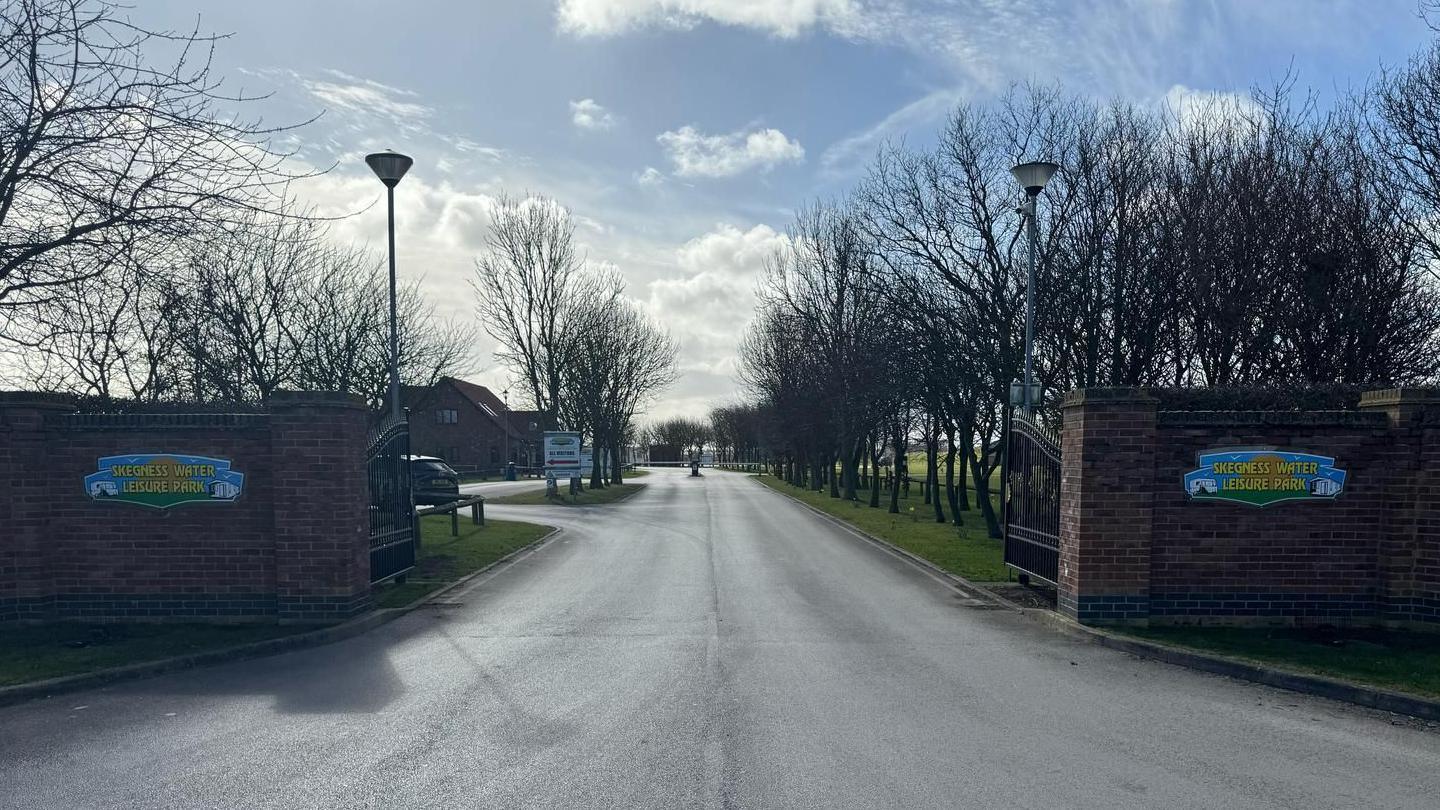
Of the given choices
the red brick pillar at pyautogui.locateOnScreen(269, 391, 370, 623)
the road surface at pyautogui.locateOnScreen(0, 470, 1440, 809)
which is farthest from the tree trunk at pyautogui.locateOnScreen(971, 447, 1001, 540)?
the red brick pillar at pyautogui.locateOnScreen(269, 391, 370, 623)

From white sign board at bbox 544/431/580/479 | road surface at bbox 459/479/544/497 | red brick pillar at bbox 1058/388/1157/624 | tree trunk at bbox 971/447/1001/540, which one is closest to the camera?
red brick pillar at bbox 1058/388/1157/624

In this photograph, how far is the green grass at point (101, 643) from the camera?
701 cm

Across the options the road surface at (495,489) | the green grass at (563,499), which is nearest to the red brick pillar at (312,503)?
the green grass at (563,499)

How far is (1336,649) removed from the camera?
764cm

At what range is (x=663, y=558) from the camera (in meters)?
15.0

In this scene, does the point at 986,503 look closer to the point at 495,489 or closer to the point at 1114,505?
the point at 1114,505

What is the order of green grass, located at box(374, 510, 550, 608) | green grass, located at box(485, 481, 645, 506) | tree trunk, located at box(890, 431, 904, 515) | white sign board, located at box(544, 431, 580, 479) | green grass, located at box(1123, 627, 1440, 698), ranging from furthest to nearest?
white sign board, located at box(544, 431, 580, 479)
green grass, located at box(485, 481, 645, 506)
tree trunk, located at box(890, 431, 904, 515)
green grass, located at box(374, 510, 550, 608)
green grass, located at box(1123, 627, 1440, 698)

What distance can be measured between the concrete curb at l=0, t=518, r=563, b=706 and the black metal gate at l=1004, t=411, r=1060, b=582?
26.4 ft

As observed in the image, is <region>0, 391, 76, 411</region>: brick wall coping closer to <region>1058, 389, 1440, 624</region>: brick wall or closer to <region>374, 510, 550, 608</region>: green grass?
<region>374, 510, 550, 608</region>: green grass

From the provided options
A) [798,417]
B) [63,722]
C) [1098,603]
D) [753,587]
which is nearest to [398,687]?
Result: [63,722]

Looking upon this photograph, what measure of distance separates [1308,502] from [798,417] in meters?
29.3

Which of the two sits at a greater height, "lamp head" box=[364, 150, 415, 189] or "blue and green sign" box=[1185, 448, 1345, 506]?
"lamp head" box=[364, 150, 415, 189]

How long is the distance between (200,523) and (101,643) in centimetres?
145

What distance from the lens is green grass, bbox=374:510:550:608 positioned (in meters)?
11.0
